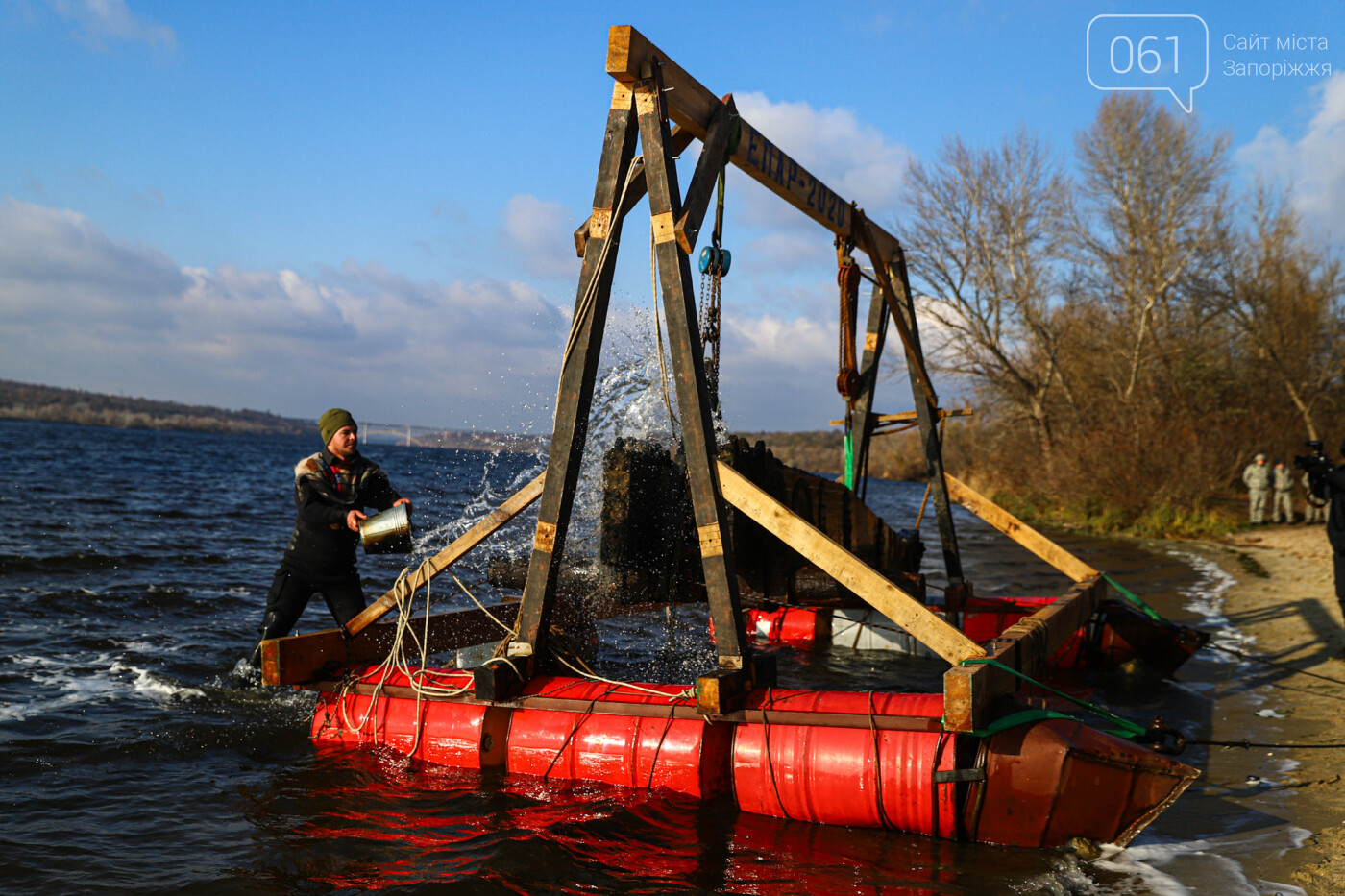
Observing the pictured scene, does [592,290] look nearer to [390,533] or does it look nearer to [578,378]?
[578,378]

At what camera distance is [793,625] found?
9.08m

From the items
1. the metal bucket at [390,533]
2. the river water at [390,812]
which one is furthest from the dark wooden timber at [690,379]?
the metal bucket at [390,533]

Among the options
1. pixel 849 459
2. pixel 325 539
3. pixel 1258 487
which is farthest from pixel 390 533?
pixel 1258 487

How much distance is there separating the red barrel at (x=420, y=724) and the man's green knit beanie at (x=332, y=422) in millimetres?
1811

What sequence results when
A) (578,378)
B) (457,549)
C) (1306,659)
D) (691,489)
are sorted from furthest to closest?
(1306,659), (457,549), (578,378), (691,489)

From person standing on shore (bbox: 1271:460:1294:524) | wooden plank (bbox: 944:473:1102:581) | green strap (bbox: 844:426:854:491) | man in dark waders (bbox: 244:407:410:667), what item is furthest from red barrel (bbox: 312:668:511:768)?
person standing on shore (bbox: 1271:460:1294:524)

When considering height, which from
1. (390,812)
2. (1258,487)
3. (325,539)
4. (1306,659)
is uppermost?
(1258,487)

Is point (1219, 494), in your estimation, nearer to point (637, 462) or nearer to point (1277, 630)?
point (1277, 630)

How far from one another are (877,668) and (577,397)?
180 inches

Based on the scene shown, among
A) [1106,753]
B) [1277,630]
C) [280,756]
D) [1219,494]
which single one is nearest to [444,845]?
[280,756]

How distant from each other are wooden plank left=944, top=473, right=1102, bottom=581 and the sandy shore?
1732 mm

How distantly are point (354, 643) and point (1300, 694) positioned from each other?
7.28m

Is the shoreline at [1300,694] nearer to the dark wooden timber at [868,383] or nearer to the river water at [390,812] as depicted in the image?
the river water at [390,812]

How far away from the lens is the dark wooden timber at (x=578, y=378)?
5.04 m
